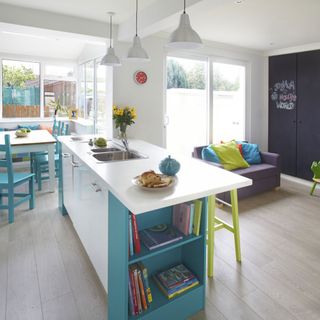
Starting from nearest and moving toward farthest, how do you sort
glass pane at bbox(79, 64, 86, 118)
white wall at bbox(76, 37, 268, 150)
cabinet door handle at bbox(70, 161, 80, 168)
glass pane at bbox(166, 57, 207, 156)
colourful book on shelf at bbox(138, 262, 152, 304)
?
colourful book on shelf at bbox(138, 262, 152, 304) < cabinet door handle at bbox(70, 161, 80, 168) < white wall at bbox(76, 37, 268, 150) < glass pane at bbox(166, 57, 207, 156) < glass pane at bbox(79, 64, 86, 118)

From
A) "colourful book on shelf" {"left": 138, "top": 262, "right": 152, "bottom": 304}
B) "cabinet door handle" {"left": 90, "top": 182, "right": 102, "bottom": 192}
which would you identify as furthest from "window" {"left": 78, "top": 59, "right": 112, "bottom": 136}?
"colourful book on shelf" {"left": 138, "top": 262, "right": 152, "bottom": 304}

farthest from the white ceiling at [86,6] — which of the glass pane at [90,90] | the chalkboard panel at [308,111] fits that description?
the chalkboard panel at [308,111]

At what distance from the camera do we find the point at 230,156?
166 inches

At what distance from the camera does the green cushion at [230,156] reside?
13.5ft

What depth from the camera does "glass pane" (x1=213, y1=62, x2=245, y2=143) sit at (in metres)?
5.01

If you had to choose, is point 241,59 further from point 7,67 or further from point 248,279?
point 7,67

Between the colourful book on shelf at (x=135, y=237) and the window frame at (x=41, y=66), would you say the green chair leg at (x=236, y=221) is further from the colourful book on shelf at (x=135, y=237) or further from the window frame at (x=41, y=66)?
the window frame at (x=41, y=66)

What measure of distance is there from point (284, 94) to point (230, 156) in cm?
197

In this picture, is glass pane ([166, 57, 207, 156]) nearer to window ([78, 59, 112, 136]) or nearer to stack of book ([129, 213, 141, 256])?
window ([78, 59, 112, 136])

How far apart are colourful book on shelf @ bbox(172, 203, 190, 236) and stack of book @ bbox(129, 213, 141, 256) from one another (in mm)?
342

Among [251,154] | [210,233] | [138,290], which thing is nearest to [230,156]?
[251,154]

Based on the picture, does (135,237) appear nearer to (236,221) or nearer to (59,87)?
(236,221)

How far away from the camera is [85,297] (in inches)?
77.4

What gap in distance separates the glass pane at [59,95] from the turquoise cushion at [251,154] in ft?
13.7
